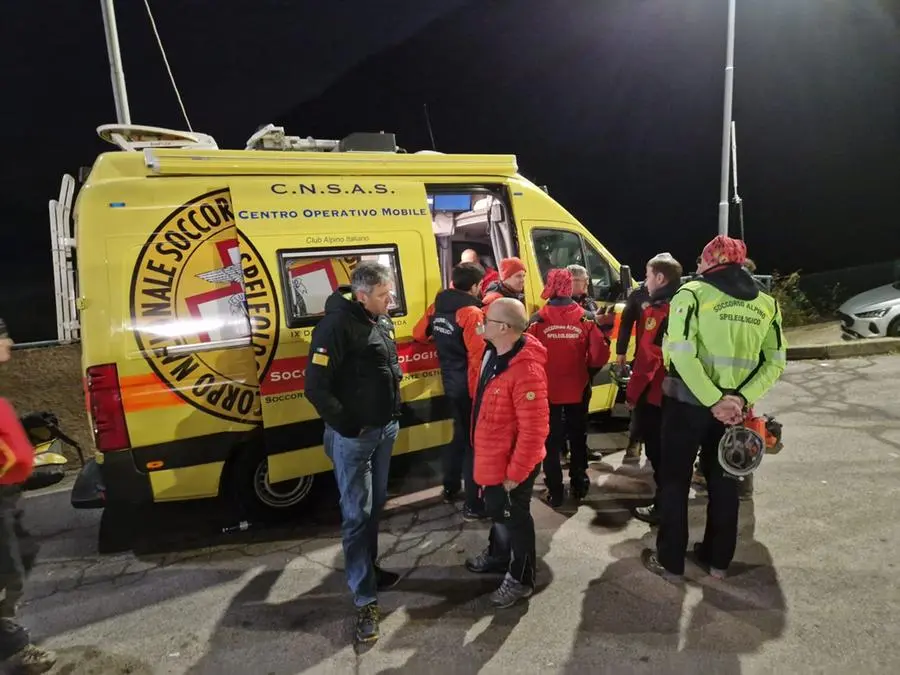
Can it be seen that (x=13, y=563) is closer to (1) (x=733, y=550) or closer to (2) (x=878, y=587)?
(1) (x=733, y=550)

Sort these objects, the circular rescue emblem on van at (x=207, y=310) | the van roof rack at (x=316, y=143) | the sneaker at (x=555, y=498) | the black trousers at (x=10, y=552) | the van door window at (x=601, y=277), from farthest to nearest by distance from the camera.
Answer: the van door window at (x=601, y=277) → the van roof rack at (x=316, y=143) → the sneaker at (x=555, y=498) → the circular rescue emblem on van at (x=207, y=310) → the black trousers at (x=10, y=552)

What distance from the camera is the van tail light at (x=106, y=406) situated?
3.41 meters

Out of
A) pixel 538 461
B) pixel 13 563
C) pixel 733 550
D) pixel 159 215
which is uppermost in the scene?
pixel 159 215

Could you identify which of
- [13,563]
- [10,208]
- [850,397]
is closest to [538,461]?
[13,563]

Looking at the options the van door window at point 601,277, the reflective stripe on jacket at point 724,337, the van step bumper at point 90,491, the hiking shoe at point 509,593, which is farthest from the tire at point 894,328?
the van step bumper at point 90,491

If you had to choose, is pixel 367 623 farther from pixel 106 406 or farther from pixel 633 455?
pixel 633 455

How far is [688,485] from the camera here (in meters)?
3.22

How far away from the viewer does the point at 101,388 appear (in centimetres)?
342

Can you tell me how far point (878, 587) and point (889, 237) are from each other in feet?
71.4

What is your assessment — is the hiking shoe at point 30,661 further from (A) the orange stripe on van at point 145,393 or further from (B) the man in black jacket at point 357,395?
(B) the man in black jacket at point 357,395

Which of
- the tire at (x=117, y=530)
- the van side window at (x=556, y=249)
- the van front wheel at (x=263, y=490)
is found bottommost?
the tire at (x=117, y=530)

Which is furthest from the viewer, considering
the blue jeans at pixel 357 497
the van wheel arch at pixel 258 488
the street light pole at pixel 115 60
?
the street light pole at pixel 115 60

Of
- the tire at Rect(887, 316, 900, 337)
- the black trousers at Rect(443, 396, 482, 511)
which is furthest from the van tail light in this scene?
the tire at Rect(887, 316, 900, 337)

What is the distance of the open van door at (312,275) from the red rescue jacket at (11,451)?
4.59 ft
